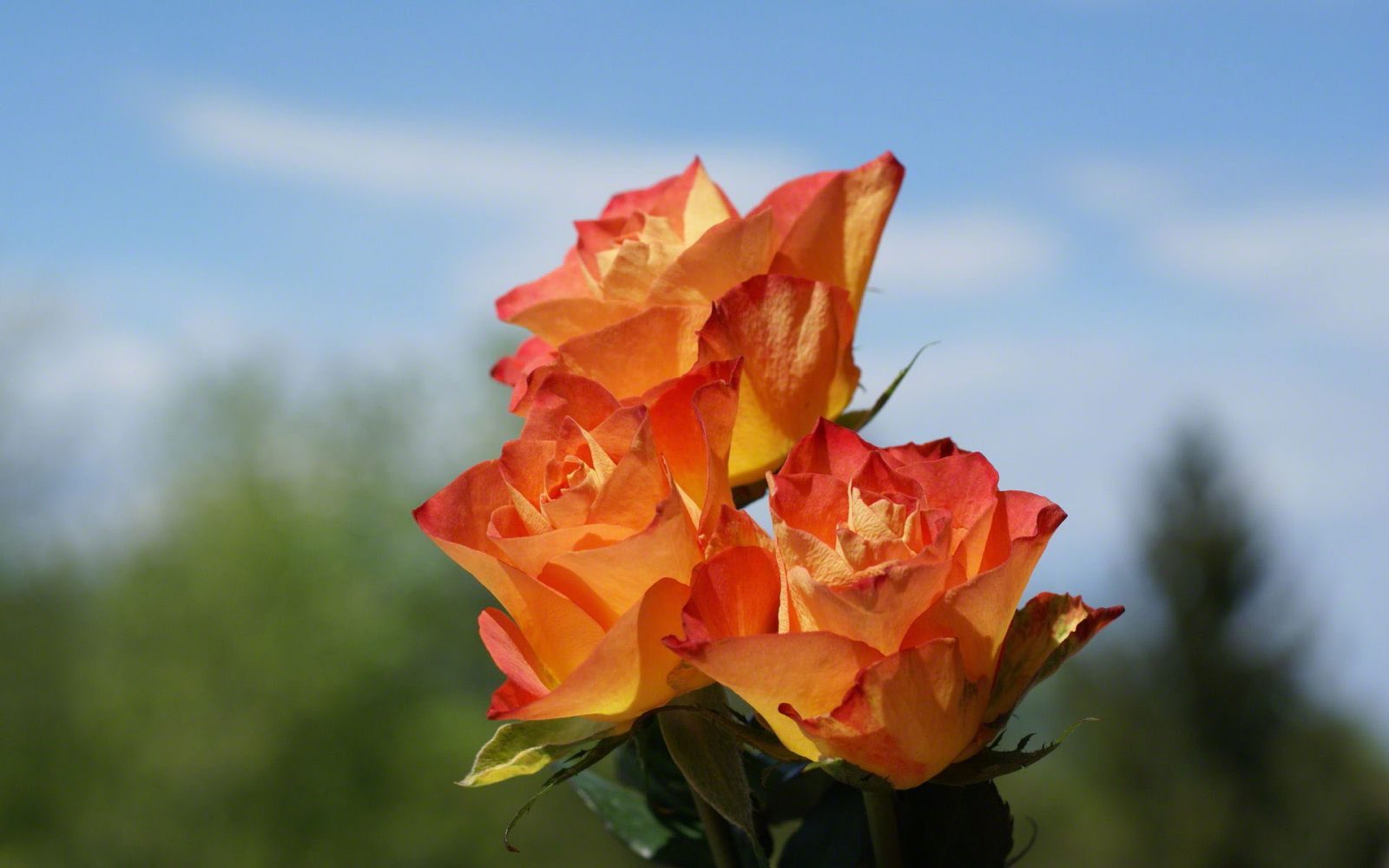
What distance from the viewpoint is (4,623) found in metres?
9.45

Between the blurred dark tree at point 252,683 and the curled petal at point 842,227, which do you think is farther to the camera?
the blurred dark tree at point 252,683

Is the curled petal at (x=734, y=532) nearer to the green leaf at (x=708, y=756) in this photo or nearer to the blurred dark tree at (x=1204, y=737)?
the green leaf at (x=708, y=756)

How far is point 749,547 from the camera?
1.39 feet

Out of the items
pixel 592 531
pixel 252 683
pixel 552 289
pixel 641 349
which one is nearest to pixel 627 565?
pixel 592 531

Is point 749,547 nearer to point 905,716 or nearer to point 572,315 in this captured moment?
point 905,716

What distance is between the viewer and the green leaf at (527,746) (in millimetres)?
467

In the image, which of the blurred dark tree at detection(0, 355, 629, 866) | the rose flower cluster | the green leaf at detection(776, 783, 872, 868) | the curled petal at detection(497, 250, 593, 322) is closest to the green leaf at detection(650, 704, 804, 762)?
the rose flower cluster

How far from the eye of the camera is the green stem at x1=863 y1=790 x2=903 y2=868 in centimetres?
48

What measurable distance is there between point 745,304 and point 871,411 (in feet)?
0.34

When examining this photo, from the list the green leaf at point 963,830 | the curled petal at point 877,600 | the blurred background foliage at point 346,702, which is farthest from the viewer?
the blurred background foliage at point 346,702

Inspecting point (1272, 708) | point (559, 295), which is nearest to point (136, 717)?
point (1272, 708)

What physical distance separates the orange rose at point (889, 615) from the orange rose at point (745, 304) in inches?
3.4

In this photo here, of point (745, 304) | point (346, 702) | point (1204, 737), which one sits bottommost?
point (1204, 737)

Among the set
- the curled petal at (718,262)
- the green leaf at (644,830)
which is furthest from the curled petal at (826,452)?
the green leaf at (644,830)
